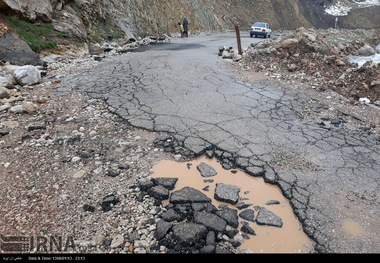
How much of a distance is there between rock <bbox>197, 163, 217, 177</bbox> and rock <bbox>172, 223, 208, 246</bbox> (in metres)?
0.88

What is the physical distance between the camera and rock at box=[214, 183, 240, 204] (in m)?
2.65

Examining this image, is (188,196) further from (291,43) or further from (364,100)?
(291,43)

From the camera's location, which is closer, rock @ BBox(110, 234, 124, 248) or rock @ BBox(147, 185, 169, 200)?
rock @ BBox(110, 234, 124, 248)

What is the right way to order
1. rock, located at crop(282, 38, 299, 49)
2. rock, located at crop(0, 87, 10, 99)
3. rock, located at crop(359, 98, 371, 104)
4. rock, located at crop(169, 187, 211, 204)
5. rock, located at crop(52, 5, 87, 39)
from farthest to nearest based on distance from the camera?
rock, located at crop(52, 5, 87, 39)
rock, located at crop(282, 38, 299, 49)
rock, located at crop(359, 98, 371, 104)
rock, located at crop(0, 87, 10, 99)
rock, located at crop(169, 187, 211, 204)

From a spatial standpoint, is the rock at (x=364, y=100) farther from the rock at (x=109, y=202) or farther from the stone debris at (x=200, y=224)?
the rock at (x=109, y=202)

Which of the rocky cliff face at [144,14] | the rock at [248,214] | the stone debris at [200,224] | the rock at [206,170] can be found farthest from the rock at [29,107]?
the rocky cliff face at [144,14]

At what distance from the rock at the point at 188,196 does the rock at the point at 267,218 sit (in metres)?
0.54

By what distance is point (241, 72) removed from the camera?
23.6 feet

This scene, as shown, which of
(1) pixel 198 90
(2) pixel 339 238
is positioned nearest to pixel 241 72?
(1) pixel 198 90

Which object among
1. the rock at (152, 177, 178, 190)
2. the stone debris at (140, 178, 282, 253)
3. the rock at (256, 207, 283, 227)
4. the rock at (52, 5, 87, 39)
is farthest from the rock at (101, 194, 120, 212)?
the rock at (52, 5, 87, 39)

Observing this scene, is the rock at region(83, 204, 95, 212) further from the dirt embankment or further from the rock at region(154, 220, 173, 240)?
the dirt embankment

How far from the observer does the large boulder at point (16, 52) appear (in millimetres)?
6950

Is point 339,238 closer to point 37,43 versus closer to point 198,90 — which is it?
point 198,90

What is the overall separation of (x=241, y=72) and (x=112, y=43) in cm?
750
